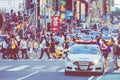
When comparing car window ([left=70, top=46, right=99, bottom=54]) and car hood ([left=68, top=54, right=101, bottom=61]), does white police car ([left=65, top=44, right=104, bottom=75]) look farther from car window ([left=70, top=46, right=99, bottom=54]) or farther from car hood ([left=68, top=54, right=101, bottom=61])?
car window ([left=70, top=46, right=99, bottom=54])

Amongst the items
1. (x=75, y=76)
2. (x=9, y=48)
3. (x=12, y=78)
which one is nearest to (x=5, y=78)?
(x=12, y=78)

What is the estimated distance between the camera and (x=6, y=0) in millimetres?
64688

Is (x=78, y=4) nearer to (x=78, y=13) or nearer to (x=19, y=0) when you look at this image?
(x=78, y=13)

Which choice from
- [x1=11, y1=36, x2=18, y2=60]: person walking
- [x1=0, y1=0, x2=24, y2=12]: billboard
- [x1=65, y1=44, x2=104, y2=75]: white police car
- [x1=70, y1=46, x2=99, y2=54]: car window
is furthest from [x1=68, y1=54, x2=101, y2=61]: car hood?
[x1=0, y1=0, x2=24, y2=12]: billboard

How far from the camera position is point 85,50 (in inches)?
1088

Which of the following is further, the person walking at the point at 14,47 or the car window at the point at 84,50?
the person walking at the point at 14,47

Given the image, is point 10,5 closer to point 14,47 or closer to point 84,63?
point 14,47

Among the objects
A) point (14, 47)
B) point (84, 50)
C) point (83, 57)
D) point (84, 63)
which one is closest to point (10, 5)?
point (14, 47)

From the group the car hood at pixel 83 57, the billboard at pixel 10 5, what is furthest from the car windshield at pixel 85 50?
the billboard at pixel 10 5

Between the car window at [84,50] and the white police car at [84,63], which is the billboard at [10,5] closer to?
the car window at [84,50]

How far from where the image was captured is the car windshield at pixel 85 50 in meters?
27.4

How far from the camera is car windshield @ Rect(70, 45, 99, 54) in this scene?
27.4m

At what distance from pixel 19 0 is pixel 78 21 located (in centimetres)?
9143

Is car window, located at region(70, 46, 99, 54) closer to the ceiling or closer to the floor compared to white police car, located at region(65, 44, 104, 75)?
closer to the ceiling
